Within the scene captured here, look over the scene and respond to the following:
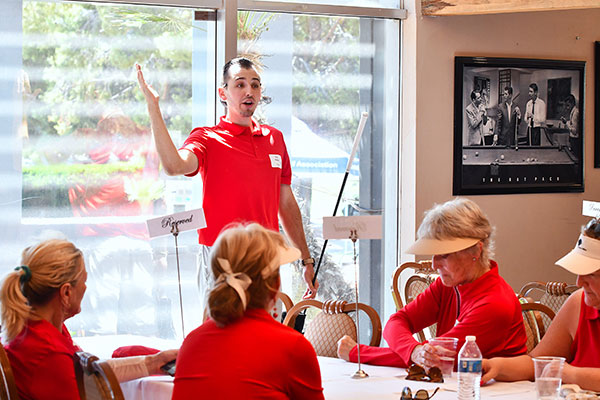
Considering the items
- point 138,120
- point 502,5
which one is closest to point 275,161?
point 138,120

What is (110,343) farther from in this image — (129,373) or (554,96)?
(554,96)

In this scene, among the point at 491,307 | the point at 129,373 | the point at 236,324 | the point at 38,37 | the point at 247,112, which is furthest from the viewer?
the point at 38,37

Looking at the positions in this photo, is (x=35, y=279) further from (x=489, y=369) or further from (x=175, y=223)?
(x=489, y=369)

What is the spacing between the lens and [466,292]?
3.22 m

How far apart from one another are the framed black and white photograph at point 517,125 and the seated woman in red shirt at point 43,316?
372 cm

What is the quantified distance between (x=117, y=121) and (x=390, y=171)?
6.55 ft

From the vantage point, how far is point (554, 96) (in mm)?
6234

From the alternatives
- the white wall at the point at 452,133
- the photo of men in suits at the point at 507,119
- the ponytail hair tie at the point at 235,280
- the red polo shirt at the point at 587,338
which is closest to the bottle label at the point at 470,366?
the red polo shirt at the point at 587,338

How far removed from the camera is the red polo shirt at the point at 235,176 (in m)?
4.21

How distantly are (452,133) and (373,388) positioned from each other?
3376 mm

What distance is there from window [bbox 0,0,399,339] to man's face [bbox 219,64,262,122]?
1003mm

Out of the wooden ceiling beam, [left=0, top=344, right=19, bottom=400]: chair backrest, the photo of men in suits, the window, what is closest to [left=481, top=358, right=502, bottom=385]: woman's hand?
[left=0, top=344, right=19, bottom=400]: chair backrest

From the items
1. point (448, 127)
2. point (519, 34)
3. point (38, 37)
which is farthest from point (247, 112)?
point (519, 34)

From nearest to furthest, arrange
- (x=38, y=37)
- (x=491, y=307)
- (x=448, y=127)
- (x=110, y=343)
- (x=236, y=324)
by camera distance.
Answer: (x=236, y=324) < (x=491, y=307) < (x=110, y=343) < (x=38, y=37) < (x=448, y=127)
